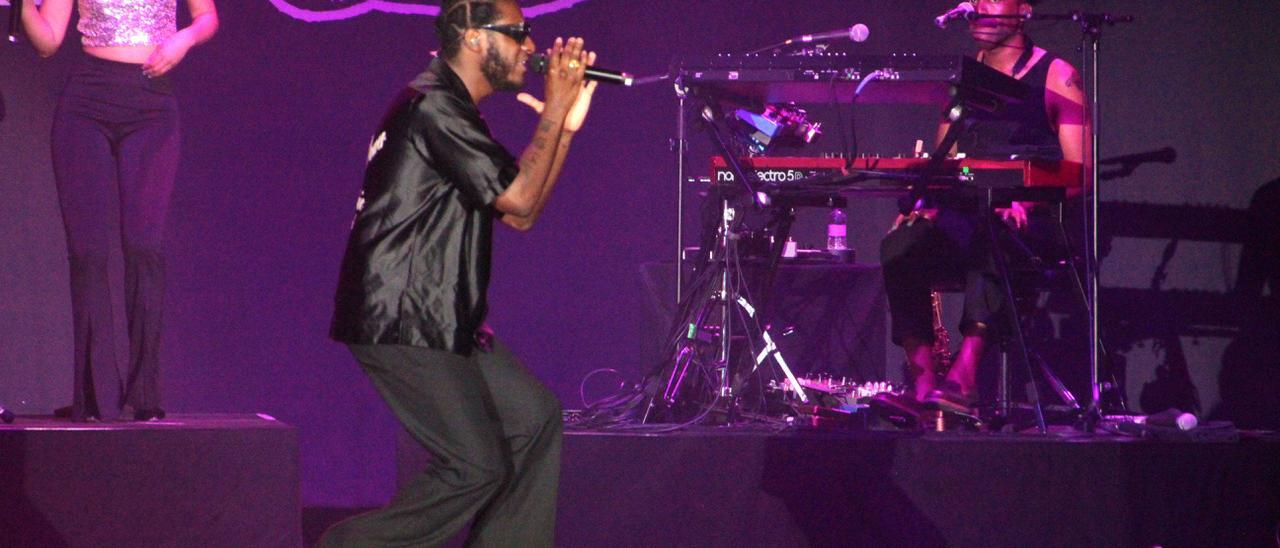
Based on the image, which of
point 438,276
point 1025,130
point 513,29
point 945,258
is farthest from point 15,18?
point 1025,130

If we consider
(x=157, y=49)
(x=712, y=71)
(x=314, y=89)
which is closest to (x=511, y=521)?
(x=712, y=71)

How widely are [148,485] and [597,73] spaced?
8.25ft

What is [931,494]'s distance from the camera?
4738mm

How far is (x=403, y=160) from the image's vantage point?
137 inches

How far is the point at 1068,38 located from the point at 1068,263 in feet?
5.87

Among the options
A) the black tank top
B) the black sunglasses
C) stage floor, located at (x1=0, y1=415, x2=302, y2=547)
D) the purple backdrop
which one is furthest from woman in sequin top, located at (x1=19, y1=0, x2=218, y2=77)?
the black tank top

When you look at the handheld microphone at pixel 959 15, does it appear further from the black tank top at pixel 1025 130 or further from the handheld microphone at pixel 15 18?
the handheld microphone at pixel 15 18

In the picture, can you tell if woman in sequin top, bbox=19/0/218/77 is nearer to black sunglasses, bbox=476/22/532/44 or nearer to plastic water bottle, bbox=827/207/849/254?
black sunglasses, bbox=476/22/532/44

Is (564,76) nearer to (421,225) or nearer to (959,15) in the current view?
(421,225)

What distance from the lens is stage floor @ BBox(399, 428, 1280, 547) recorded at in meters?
4.72

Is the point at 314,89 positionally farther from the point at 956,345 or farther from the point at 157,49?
the point at 956,345

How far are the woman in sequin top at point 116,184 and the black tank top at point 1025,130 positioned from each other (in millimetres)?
3407

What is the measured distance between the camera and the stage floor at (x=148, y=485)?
4801 mm

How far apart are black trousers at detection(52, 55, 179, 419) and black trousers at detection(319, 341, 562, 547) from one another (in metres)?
2.30
